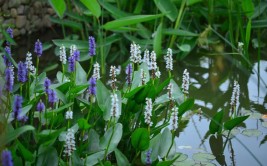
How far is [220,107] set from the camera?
267 cm

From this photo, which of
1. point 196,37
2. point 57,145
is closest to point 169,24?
point 196,37

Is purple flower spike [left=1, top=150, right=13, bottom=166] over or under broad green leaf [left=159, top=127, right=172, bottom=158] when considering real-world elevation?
over

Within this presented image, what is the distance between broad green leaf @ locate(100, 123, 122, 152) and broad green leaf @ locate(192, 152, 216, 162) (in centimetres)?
48

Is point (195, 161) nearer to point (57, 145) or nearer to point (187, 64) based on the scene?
point (57, 145)

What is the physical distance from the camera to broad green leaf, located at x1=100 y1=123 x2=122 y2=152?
1.70m

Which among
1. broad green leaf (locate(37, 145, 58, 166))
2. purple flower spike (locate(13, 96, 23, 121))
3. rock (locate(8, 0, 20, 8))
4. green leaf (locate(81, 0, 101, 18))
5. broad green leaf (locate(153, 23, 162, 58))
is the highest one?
rock (locate(8, 0, 20, 8))

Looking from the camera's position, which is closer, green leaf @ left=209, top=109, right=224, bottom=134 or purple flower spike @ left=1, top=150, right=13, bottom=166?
purple flower spike @ left=1, top=150, right=13, bottom=166

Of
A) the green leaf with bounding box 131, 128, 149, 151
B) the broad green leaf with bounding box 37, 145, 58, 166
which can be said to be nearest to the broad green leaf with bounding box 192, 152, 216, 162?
the green leaf with bounding box 131, 128, 149, 151

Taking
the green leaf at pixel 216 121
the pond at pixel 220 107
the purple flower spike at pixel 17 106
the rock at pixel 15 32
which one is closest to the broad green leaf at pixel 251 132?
the pond at pixel 220 107

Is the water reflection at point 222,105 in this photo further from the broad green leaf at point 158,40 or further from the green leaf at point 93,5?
the green leaf at point 93,5

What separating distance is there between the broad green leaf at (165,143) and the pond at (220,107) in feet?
0.81

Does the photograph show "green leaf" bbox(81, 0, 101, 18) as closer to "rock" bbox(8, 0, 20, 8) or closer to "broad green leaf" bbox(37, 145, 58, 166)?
"broad green leaf" bbox(37, 145, 58, 166)

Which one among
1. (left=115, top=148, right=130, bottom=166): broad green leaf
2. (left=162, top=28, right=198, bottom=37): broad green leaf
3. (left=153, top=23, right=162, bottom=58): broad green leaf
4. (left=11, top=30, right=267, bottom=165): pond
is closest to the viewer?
(left=115, top=148, right=130, bottom=166): broad green leaf

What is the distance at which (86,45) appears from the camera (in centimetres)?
304
